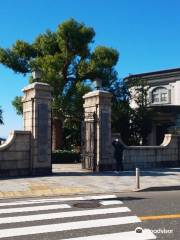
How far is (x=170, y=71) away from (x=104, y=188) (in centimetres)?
3661

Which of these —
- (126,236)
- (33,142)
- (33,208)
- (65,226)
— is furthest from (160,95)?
(126,236)

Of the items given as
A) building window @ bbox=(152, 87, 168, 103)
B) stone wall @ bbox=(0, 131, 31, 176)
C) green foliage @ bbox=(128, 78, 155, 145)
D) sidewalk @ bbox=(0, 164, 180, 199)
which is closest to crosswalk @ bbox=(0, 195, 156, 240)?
sidewalk @ bbox=(0, 164, 180, 199)

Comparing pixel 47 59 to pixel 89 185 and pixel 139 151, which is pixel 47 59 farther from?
pixel 89 185

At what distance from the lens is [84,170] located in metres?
22.5

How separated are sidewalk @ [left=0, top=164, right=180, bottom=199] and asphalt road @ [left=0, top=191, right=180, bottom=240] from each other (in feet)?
4.37

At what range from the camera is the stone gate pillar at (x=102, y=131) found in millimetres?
22145

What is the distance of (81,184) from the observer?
55.2 ft

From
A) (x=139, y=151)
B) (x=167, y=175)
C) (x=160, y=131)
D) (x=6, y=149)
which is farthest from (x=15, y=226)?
(x=160, y=131)

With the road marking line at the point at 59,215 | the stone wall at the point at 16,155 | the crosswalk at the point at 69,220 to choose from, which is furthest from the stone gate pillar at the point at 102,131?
the road marking line at the point at 59,215

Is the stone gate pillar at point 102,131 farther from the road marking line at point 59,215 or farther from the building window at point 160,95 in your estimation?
the building window at point 160,95

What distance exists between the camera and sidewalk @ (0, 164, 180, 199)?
14812 mm

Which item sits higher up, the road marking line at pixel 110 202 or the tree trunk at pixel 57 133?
the tree trunk at pixel 57 133

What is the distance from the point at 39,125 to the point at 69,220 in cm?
1051

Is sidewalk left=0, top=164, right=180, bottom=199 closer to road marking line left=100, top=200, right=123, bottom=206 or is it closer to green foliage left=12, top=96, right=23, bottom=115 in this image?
road marking line left=100, top=200, right=123, bottom=206
